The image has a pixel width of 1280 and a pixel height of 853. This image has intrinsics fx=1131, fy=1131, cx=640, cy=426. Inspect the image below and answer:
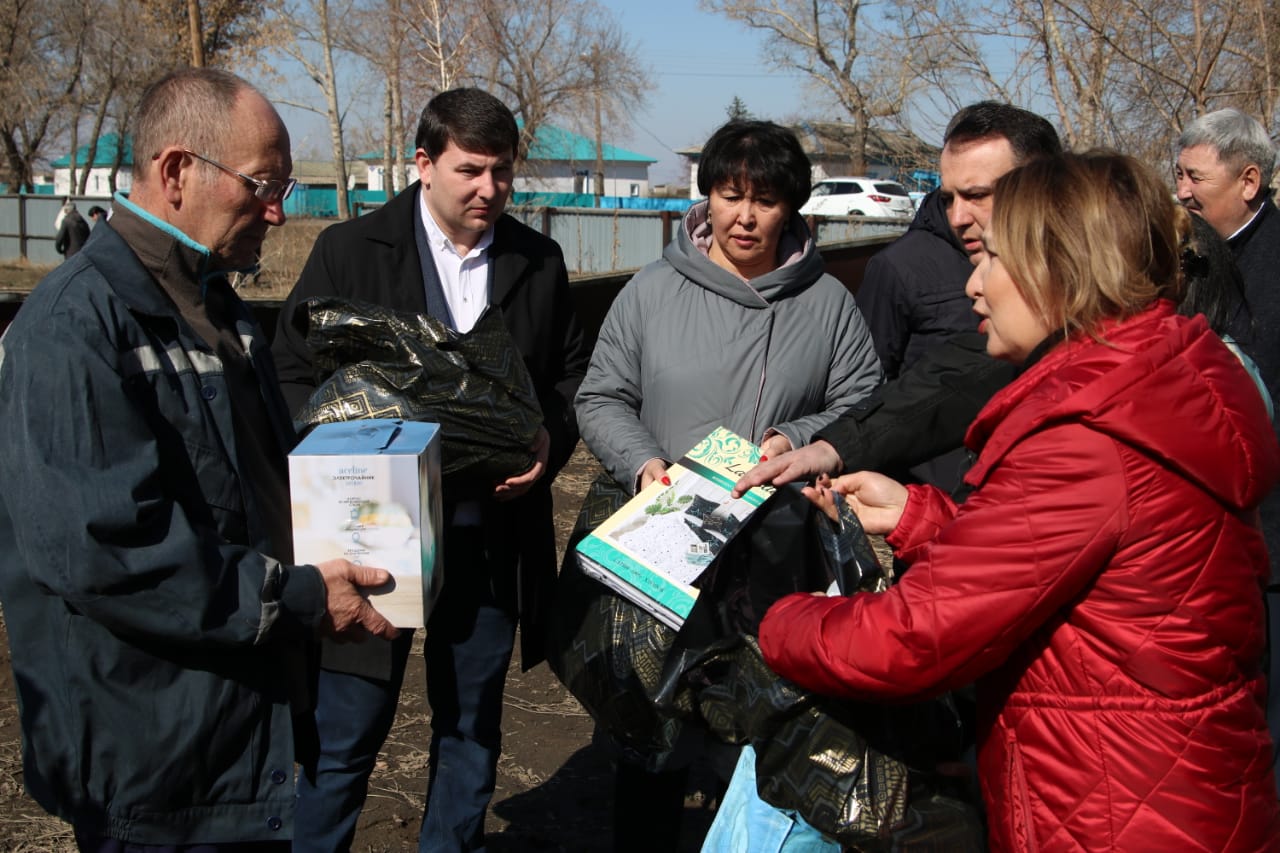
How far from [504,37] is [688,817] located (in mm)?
42352

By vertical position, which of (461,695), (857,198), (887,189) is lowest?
(461,695)

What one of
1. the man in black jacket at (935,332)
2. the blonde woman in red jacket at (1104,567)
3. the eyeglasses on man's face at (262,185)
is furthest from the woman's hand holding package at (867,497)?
the eyeglasses on man's face at (262,185)

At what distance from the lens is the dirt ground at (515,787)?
3562 millimetres

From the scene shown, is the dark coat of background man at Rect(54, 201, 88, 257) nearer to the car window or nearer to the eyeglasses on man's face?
the eyeglasses on man's face

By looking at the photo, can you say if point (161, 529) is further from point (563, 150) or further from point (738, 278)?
point (563, 150)

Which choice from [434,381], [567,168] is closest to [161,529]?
[434,381]

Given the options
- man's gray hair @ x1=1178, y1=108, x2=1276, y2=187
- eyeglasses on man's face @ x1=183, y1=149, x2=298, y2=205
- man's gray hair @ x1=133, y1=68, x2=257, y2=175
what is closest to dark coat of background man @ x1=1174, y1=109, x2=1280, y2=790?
man's gray hair @ x1=1178, y1=108, x2=1276, y2=187

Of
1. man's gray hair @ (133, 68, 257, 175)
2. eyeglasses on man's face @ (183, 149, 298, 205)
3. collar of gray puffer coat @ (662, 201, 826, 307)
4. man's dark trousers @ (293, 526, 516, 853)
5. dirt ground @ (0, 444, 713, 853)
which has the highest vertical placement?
man's gray hair @ (133, 68, 257, 175)

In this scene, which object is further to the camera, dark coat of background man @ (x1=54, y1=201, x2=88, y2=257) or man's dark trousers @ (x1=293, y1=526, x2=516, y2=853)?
dark coat of background man @ (x1=54, y1=201, x2=88, y2=257)

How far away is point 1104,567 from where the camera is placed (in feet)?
5.63

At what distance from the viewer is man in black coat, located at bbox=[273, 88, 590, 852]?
317 centimetres

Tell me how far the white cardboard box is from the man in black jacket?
726 millimetres

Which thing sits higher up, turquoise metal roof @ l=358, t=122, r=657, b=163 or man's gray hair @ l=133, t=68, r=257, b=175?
turquoise metal roof @ l=358, t=122, r=657, b=163

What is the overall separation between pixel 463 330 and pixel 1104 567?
2064 mm
